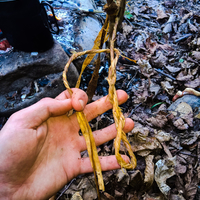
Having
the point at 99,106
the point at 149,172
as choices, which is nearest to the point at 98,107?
the point at 99,106

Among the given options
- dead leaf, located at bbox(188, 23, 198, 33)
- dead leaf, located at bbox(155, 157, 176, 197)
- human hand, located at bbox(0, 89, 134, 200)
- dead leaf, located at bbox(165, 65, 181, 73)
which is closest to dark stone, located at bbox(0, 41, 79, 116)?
human hand, located at bbox(0, 89, 134, 200)

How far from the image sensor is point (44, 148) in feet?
5.08

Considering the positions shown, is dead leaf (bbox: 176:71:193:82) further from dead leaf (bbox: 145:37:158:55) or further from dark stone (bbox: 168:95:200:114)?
dead leaf (bbox: 145:37:158:55)

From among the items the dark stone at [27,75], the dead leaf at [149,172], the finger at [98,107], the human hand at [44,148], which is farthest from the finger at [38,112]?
→ the dark stone at [27,75]

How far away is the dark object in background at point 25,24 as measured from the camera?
2.01 meters

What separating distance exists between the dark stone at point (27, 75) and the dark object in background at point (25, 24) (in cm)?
22

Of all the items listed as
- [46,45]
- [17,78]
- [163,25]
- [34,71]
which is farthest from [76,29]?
[163,25]

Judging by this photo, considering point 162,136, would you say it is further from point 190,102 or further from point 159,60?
point 159,60

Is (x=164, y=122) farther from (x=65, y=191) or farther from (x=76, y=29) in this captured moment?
(x=76, y=29)

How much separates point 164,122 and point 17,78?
2.61m

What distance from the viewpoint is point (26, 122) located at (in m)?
1.37

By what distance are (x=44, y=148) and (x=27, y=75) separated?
5.59 feet

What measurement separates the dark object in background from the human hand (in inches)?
51.3

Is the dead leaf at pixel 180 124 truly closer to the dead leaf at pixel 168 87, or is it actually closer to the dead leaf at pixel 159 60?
the dead leaf at pixel 168 87
